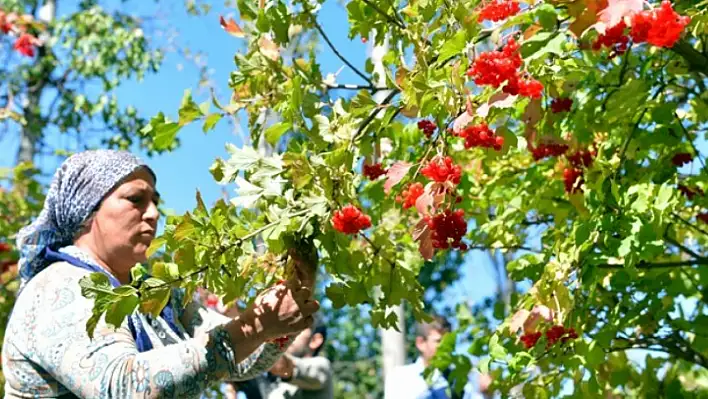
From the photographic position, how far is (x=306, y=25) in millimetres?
2391

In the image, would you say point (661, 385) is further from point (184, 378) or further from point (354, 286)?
point (184, 378)

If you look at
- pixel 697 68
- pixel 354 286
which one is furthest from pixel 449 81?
pixel 697 68

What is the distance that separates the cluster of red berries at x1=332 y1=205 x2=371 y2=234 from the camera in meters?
1.86

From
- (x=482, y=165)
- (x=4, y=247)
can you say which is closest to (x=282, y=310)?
(x=482, y=165)

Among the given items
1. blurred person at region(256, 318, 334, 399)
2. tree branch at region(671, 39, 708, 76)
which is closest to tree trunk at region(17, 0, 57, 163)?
blurred person at region(256, 318, 334, 399)

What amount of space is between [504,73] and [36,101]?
379 inches

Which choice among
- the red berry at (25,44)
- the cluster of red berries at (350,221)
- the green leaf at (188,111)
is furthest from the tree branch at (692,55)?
the red berry at (25,44)

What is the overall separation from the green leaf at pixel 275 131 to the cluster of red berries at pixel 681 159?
1.39 metres

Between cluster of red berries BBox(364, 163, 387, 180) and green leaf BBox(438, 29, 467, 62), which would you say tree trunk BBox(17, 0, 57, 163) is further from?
green leaf BBox(438, 29, 467, 62)

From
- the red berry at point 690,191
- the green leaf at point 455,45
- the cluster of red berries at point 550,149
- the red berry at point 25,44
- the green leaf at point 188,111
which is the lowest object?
the green leaf at point 455,45

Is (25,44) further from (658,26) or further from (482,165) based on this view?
(658,26)

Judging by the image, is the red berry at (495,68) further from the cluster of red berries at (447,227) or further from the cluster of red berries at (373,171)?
the cluster of red berries at (373,171)

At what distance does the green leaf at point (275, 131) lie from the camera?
6.96 ft

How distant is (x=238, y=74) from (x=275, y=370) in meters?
2.43
